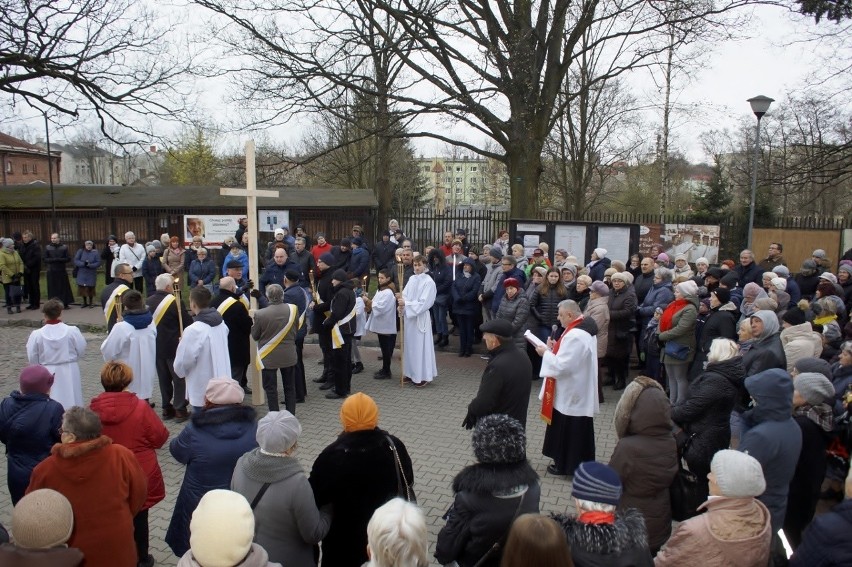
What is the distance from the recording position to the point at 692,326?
7.81 meters

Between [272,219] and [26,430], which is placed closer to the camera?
[26,430]

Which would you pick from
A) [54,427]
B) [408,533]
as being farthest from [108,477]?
[408,533]

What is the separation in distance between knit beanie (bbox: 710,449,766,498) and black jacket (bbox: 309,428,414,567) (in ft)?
6.17

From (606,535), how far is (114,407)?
11.8ft

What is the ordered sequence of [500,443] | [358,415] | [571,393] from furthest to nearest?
[571,393] → [358,415] → [500,443]

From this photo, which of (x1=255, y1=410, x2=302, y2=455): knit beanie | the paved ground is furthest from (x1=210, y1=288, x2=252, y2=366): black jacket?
(x1=255, y1=410, x2=302, y2=455): knit beanie

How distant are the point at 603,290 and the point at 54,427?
685 cm

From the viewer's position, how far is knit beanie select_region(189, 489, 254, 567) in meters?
2.71

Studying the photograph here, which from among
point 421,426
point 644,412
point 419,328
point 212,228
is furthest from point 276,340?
point 212,228

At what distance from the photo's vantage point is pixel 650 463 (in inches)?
166

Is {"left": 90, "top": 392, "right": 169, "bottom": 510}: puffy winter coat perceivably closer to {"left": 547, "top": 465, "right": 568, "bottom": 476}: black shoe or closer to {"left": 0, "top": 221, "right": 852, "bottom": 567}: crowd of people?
{"left": 0, "top": 221, "right": 852, "bottom": 567}: crowd of people

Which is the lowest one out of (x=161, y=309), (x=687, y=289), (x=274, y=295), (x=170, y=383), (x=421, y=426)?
(x=421, y=426)

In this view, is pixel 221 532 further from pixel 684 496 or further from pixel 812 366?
pixel 812 366

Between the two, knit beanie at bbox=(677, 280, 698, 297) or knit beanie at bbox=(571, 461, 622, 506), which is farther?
knit beanie at bbox=(677, 280, 698, 297)
